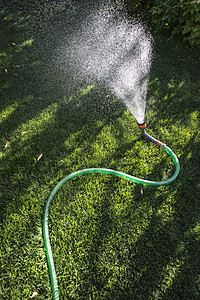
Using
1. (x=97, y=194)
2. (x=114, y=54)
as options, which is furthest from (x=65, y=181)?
(x=114, y=54)

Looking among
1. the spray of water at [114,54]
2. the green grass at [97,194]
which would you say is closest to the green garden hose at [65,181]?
the green grass at [97,194]

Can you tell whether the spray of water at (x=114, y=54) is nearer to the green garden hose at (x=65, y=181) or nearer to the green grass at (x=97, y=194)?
the green grass at (x=97, y=194)

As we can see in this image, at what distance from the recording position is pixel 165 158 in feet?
8.69

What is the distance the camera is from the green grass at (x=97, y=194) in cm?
177

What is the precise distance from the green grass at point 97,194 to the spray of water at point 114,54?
258mm

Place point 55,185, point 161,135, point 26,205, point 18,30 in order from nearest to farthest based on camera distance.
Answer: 1. point 26,205
2. point 55,185
3. point 161,135
4. point 18,30

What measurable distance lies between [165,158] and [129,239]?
Answer: 1.13 m

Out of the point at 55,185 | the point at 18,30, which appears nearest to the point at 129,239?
the point at 55,185

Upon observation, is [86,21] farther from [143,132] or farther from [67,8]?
[143,132]

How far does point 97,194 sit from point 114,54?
3.58 metres

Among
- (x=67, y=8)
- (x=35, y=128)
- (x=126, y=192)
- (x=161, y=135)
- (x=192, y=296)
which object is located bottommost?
(x=192, y=296)

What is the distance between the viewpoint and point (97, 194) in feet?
7.46

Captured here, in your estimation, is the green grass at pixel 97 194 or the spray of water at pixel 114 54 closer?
the green grass at pixel 97 194

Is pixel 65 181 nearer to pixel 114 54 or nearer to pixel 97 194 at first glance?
pixel 97 194
